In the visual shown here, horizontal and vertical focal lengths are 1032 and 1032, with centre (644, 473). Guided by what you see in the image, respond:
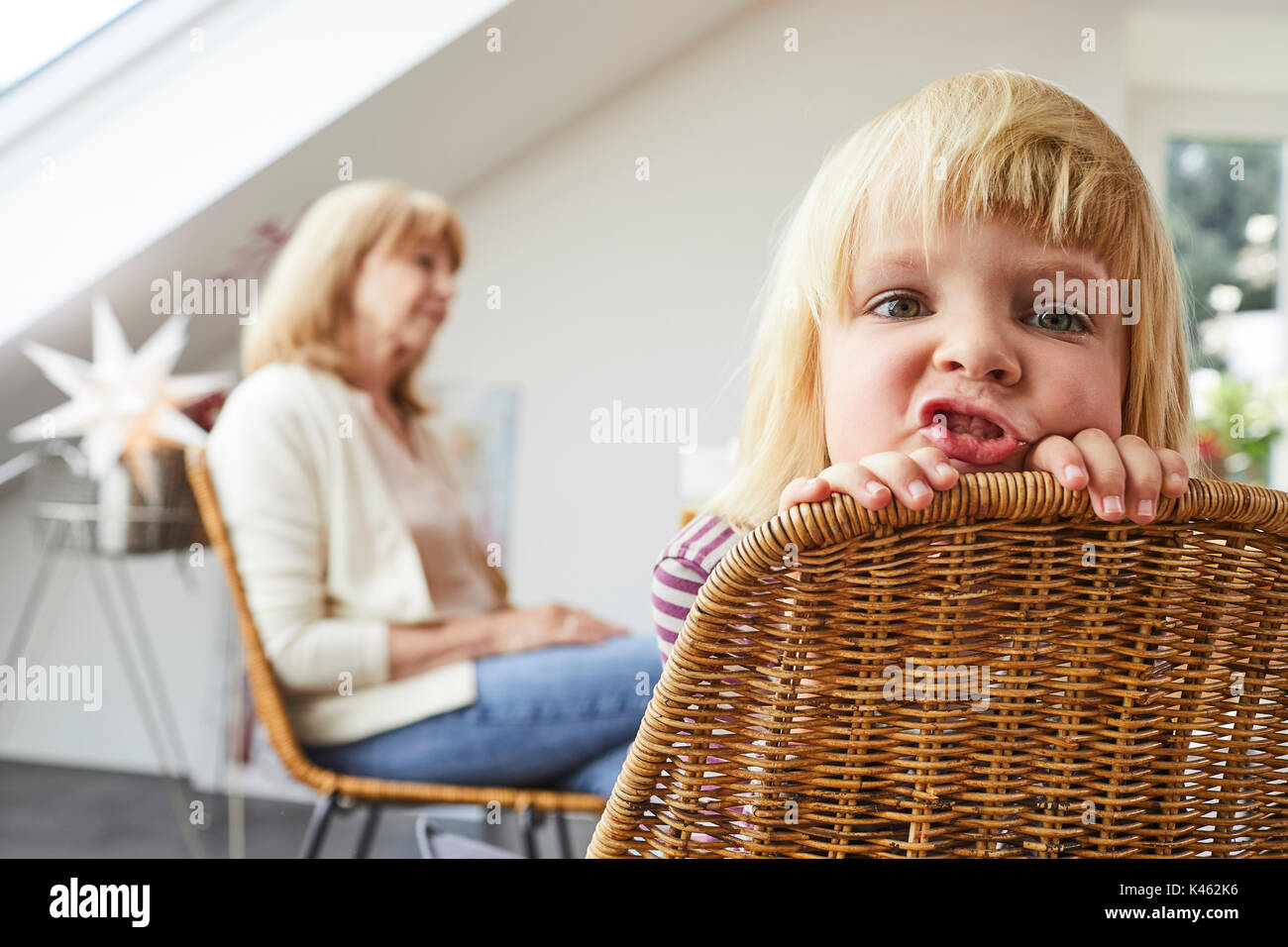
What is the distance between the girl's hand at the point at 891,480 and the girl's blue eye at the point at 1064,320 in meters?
0.23

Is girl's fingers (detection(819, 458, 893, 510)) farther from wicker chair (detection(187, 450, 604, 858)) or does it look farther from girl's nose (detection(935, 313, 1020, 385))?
wicker chair (detection(187, 450, 604, 858))

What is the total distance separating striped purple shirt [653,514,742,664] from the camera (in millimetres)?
651

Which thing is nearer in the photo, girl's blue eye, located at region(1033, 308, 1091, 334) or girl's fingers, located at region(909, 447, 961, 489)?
girl's fingers, located at region(909, 447, 961, 489)

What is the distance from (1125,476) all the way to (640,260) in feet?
8.91

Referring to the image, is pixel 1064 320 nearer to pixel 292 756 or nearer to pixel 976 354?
pixel 976 354

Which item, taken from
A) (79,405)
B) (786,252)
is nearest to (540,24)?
(79,405)

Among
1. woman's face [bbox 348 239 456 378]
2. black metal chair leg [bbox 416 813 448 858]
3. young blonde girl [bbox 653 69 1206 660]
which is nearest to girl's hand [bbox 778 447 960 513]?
young blonde girl [bbox 653 69 1206 660]

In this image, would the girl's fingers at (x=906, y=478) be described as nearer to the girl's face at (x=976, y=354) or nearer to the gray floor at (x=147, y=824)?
the girl's face at (x=976, y=354)

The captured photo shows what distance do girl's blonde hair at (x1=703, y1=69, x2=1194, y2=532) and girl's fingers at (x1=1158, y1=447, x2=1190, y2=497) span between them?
0.22 meters

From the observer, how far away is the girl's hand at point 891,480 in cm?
43

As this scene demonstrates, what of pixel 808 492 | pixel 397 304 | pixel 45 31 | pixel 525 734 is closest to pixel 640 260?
pixel 397 304

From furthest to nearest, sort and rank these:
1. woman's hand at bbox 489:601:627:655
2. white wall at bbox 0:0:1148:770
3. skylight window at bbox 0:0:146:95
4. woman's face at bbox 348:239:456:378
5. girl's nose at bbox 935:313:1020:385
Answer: white wall at bbox 0:0:1148:770 → skylight window at bbox 0:0:146:95 → woman's face at bbox 348:239:456:378 → woman's hand at bbox 489:601:627:655 → girl's nose at bbox 935:313:1020:385
